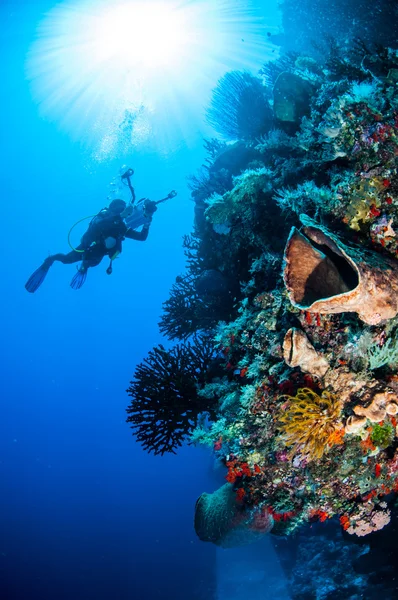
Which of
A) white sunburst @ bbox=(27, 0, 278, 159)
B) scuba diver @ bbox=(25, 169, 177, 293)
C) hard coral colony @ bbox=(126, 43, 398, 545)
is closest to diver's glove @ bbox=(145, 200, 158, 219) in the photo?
scuba diver @ bbox=(25, 169, 177, 293)

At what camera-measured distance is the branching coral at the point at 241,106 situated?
27.5 ft

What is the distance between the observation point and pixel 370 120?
356 cm

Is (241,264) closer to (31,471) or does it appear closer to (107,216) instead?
(107,216)

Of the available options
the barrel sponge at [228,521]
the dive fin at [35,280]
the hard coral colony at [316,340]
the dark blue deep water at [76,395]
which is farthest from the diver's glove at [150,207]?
the dark blue deep water at [76,395]

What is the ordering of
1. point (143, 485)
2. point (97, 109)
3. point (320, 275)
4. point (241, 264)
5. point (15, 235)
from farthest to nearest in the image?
point (15, 235) < point (143, 485) < point (97, 109) < point (241, 264) < point (320, 275)

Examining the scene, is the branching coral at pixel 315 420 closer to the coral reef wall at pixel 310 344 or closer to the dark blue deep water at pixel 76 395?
the coral reef wall at pixel 310 344

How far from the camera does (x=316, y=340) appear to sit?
10.5 ft

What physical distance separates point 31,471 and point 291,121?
249ft

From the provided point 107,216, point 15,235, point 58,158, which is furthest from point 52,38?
point 15,235

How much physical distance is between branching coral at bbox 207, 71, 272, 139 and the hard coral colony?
2.90 m

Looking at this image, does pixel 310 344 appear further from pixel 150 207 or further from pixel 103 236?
pixel 103 236

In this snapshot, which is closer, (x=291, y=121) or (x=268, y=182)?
(x=268, y=182)

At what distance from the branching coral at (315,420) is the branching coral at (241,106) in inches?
284

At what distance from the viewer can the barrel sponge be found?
438cm
